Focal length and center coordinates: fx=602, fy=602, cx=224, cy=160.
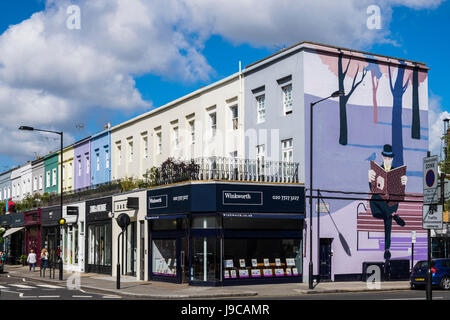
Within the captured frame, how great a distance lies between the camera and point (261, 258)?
90.2 ft

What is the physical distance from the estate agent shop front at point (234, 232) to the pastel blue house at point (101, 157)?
17.7m

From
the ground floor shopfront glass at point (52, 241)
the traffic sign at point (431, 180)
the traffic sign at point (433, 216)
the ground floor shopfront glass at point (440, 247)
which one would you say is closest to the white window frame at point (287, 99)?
the ground floor shopfront glass at point (440, 247)

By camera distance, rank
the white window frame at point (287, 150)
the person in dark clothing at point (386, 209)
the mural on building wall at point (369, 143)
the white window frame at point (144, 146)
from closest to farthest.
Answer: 1. the mural on building wall at point (369, 143)
2. the white window frame at point (287, 150)
3. the person in dark clothing at point (386, 209)
4. the white window frame at point (144, 146)

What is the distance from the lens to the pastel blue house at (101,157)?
4581cm

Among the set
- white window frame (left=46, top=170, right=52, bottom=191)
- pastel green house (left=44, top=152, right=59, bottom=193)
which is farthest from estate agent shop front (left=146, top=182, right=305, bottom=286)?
white window frame (left=46, top=170, right=52, bottom=191)

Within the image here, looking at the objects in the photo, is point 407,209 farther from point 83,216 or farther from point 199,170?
point 83,216

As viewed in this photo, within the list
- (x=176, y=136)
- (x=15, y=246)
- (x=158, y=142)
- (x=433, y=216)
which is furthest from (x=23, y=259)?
(x=433, y=216)

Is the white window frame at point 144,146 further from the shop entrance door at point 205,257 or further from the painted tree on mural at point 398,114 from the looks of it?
the painted tree on mural at point 398,114

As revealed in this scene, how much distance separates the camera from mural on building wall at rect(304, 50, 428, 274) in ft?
95.4

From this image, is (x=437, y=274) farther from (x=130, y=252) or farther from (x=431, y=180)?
(x=130, y=252)

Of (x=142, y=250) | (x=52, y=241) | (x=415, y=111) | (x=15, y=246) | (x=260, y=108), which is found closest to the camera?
(x=260, y=108)

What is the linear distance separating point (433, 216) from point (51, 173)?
46024 mm
